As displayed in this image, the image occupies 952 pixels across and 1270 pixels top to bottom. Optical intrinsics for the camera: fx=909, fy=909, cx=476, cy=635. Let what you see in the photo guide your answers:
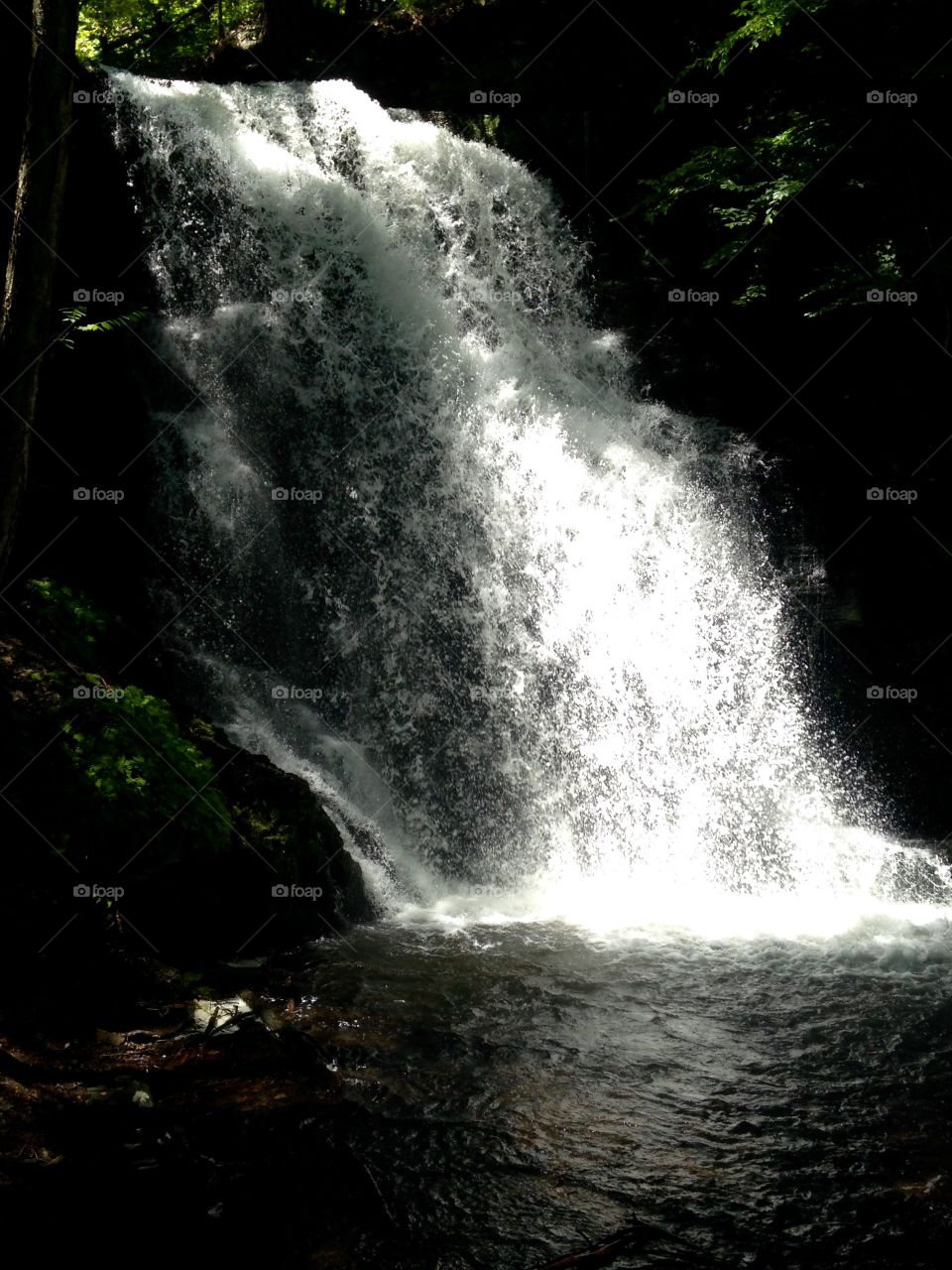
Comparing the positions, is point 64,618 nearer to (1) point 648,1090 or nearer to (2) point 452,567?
(2) point 452,567

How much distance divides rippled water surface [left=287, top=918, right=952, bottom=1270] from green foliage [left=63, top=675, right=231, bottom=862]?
1165mm

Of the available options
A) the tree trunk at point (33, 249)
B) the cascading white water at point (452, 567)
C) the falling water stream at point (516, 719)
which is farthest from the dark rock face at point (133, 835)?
the cascading white water at point (452, 567)

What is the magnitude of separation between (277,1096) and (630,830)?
189 inches

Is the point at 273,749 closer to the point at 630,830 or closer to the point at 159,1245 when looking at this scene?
the point at 630,830

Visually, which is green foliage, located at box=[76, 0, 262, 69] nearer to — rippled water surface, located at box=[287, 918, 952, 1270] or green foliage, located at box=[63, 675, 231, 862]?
green foliage, located at box=[63, 675, 231, 862]

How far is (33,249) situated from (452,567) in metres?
5.62

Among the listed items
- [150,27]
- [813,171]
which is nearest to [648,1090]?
[813,171]

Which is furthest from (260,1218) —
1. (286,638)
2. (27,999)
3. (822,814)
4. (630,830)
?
(822,814)

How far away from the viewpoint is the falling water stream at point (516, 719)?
3686mm

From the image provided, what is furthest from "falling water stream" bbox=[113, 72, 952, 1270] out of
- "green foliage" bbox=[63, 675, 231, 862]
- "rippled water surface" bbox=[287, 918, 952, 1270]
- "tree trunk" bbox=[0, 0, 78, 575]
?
"tree trunk" bbox=[0, 0, 78, 575]

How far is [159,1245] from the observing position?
9.02 feet

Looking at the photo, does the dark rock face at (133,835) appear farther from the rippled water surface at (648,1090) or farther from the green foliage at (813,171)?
the green foliage at (813,171)

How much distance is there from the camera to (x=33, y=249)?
4.08 meters

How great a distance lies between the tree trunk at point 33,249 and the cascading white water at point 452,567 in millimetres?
4042
